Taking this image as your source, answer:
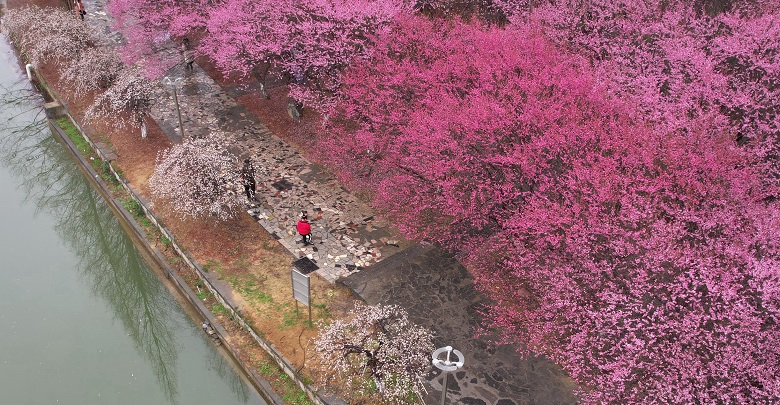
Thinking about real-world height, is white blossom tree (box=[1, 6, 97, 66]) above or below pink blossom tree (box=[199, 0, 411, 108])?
below

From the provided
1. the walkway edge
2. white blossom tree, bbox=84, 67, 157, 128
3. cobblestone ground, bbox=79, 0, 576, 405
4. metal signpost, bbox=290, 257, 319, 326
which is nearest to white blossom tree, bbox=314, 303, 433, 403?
the walkway edge

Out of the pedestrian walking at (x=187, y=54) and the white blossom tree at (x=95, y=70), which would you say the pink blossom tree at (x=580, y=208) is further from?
the white blossom tree at (x=95, y=70)

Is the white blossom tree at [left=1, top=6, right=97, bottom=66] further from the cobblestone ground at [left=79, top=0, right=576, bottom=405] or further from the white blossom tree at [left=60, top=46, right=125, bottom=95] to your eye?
the cobblestone ground at [left=79, top=0, right=576, bottom=405]

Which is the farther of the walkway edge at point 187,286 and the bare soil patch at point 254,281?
the bare soil patch at point 254,281

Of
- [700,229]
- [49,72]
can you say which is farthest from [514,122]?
[49,72]

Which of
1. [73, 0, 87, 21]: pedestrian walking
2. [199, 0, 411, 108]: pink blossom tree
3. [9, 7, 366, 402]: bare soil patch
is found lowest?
[9, 7, 366, 402]: bare soil patch

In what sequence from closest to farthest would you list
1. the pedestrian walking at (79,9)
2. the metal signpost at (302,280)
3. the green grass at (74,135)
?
the metal signpost at (302,280), the green grass at (74,135), the pedestrian walking at (79,9)

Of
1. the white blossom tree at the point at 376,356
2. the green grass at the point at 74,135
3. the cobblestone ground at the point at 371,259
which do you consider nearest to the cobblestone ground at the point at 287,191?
the cobblestone ground at the point at 371,259
